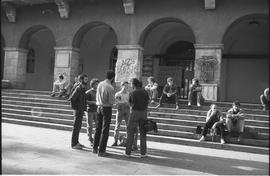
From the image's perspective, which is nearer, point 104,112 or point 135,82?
point 104,112

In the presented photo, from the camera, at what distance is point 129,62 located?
14188 mm

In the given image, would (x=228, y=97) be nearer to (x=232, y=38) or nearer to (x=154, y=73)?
(x=232, y=38)

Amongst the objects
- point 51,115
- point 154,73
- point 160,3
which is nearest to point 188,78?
point 154,73

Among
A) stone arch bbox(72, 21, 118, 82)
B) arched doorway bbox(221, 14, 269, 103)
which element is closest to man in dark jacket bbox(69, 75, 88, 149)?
arched doorway bbox(221, 14, 269, 103)

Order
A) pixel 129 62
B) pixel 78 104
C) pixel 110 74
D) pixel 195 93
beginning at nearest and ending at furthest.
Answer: pixel 110 74 → pixel 78 104 → pixel 195 93 → pixel 129 62

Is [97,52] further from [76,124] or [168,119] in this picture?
[76,124]

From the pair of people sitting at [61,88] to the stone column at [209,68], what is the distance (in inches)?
231

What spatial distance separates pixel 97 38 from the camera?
18.7 metres

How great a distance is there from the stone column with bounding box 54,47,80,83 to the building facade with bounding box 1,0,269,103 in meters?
0.05

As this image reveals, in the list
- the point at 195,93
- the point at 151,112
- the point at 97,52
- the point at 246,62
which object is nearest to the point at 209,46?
the point at 195,93

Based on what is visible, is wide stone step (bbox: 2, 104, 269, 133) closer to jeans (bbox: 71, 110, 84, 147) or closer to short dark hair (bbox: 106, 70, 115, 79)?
jeans (bbox: 71, 110, 84, 147)

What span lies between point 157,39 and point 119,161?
11800 mm

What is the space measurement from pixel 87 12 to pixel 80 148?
9.53 meters

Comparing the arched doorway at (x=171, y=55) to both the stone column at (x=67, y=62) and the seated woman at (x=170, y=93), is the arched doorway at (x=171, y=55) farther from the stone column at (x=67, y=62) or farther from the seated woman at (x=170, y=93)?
the seated woman at (x=170, y=93)
